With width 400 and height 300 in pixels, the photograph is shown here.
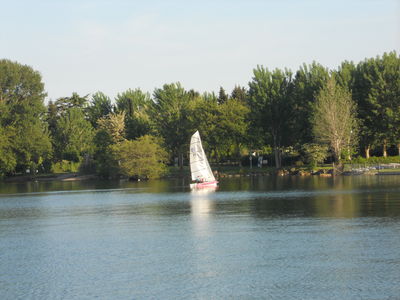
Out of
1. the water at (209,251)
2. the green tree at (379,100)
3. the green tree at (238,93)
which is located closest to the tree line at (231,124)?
the green tree at (379,100)

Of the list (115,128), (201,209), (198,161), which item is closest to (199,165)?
(198,161)

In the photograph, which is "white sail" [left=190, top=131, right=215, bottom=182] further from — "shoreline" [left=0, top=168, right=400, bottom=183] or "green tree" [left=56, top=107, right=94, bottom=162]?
"green tree" [left=56, top=107, right=94, bottom=162]

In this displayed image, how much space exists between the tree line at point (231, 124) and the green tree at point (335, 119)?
0.54 feet

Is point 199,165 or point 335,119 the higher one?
point 335,119

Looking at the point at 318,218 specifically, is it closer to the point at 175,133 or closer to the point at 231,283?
the point at 231,283

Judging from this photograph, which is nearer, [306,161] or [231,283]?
[231,283]

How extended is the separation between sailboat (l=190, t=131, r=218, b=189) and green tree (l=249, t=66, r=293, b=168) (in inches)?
1369

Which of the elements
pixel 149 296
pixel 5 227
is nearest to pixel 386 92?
pixel 5 227

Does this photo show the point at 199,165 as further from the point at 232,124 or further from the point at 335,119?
the point at 232,124

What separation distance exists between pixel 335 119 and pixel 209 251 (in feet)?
253

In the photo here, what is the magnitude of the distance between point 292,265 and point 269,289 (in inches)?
160

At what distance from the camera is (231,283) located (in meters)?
25.9

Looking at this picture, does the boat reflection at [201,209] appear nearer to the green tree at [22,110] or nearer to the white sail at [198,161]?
the white sail at [198,161]

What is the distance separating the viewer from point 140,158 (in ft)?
385
